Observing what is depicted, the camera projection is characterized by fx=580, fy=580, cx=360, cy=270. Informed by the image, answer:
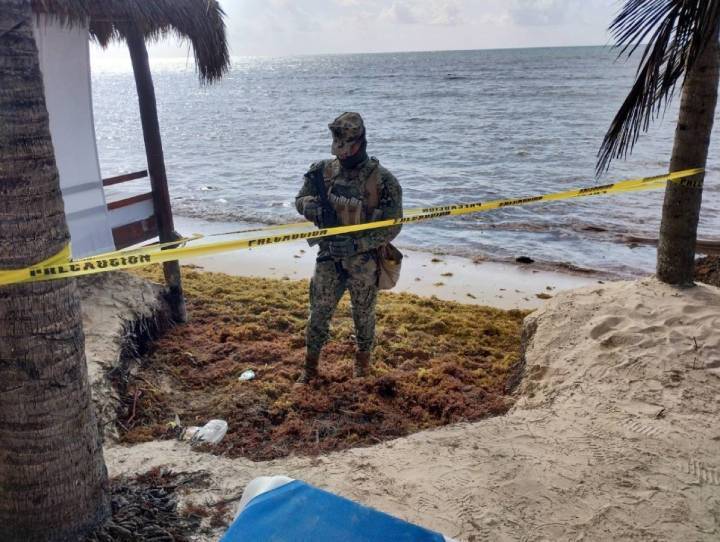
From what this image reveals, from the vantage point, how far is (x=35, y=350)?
2.29 meters

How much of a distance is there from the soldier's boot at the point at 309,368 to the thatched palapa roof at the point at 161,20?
342cm

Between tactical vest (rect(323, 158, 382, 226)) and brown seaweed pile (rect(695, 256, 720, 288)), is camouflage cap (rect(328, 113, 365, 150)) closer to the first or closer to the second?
tactical vest (rect(323, 158, 382, 226))

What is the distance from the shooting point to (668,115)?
→ 102 feet

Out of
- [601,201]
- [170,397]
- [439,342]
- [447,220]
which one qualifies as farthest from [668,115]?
[170,397]

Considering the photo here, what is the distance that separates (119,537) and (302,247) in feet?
24.6

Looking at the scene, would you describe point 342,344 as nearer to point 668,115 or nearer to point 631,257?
point 631,257

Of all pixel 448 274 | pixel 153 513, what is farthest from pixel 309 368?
pixel 448 274

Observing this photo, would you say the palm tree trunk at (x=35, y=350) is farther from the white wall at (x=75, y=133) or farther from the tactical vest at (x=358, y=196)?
the white wall at (x=75, y=133)

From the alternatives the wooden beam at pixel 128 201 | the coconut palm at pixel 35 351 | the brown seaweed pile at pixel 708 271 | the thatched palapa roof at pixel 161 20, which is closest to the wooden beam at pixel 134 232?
the wooden beam at pixel 128 201

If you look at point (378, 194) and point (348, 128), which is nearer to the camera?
point (348, 128)

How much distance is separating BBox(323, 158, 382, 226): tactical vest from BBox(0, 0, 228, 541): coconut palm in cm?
237

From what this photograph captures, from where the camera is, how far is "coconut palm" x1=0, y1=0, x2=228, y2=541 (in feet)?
6.97

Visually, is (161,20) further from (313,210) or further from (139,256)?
(139,256)

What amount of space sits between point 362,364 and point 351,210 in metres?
1.39
